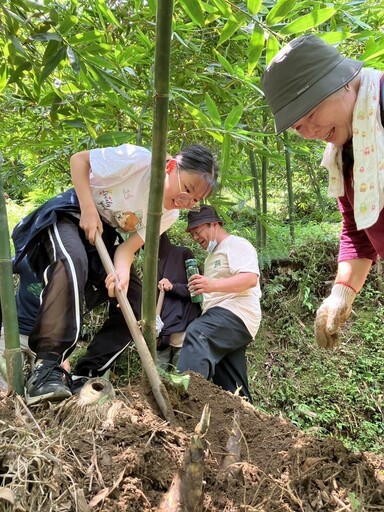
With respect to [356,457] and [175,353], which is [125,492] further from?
[175,353]

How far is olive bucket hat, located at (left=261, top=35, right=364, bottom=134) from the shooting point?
1.23 meters

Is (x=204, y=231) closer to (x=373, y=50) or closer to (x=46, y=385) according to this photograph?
(x=373, y=50)

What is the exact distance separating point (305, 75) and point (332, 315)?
0.85 m

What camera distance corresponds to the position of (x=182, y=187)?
5.98 feet

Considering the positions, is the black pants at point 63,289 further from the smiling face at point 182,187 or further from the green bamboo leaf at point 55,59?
the green bamboo leaf at point 55,59

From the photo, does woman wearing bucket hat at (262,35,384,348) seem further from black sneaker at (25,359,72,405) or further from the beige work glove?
black sneaker at (25,359,72,405)

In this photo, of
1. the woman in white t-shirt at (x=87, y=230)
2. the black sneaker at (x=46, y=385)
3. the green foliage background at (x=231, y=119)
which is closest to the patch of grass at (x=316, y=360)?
the green foliage background at (x=231, y=119)

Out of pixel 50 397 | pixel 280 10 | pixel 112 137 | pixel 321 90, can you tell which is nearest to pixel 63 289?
pixel 50 397

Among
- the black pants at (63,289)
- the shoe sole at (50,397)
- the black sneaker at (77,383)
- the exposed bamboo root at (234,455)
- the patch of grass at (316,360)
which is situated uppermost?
the black pants at (63,289)

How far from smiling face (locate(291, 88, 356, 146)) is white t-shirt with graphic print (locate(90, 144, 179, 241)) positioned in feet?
2.22

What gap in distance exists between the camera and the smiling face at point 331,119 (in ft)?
4.12

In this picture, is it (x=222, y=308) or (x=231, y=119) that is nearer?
(x=231, y=119)

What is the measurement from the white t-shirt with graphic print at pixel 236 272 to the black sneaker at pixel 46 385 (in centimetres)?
141

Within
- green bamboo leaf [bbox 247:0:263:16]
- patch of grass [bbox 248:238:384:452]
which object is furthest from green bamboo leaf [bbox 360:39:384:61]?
patch of grass [bbox 248:238:384:452]
